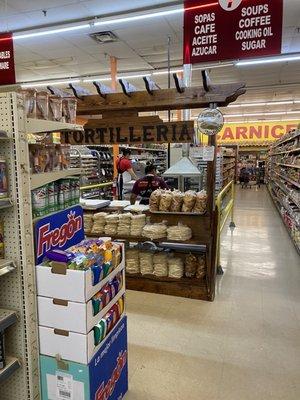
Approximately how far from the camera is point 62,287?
183 centimetres

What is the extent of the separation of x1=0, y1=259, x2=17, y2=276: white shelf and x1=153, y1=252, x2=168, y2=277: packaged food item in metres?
2.58

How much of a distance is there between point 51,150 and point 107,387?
156 cm

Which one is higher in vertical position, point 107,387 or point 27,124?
point 27,124

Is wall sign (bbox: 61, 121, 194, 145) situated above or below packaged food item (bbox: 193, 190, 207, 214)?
above

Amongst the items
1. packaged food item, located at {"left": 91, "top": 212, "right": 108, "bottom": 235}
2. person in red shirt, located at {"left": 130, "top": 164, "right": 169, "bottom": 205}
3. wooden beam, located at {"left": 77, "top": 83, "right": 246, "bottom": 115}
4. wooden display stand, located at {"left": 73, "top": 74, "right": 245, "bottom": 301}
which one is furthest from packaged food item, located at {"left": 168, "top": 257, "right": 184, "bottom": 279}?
wooden beam, located at {"left": 77, "top": 83, "right": 246, "bottom": 115}

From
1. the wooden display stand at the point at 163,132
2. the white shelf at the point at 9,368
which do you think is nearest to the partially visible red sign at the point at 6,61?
the wooden display stand at the point at 163,132

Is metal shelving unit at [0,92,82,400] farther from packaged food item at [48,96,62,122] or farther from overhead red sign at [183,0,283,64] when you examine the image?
overhead red sign at [183,0,283,64]

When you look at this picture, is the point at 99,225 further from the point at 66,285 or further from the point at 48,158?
the point at 66,285

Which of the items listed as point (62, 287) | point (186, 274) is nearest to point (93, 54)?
point (186, 274)

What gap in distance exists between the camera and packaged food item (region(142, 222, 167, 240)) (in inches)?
160

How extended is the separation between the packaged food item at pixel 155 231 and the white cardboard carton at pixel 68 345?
217 centimetres

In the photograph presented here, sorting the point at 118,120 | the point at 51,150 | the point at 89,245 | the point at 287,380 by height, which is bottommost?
the point at 287,380

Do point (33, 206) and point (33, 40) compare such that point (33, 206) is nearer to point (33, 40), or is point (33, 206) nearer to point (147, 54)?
point (33, 40)

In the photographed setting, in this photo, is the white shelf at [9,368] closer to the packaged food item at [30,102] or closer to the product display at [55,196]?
Answer: the product display at [55,196]
